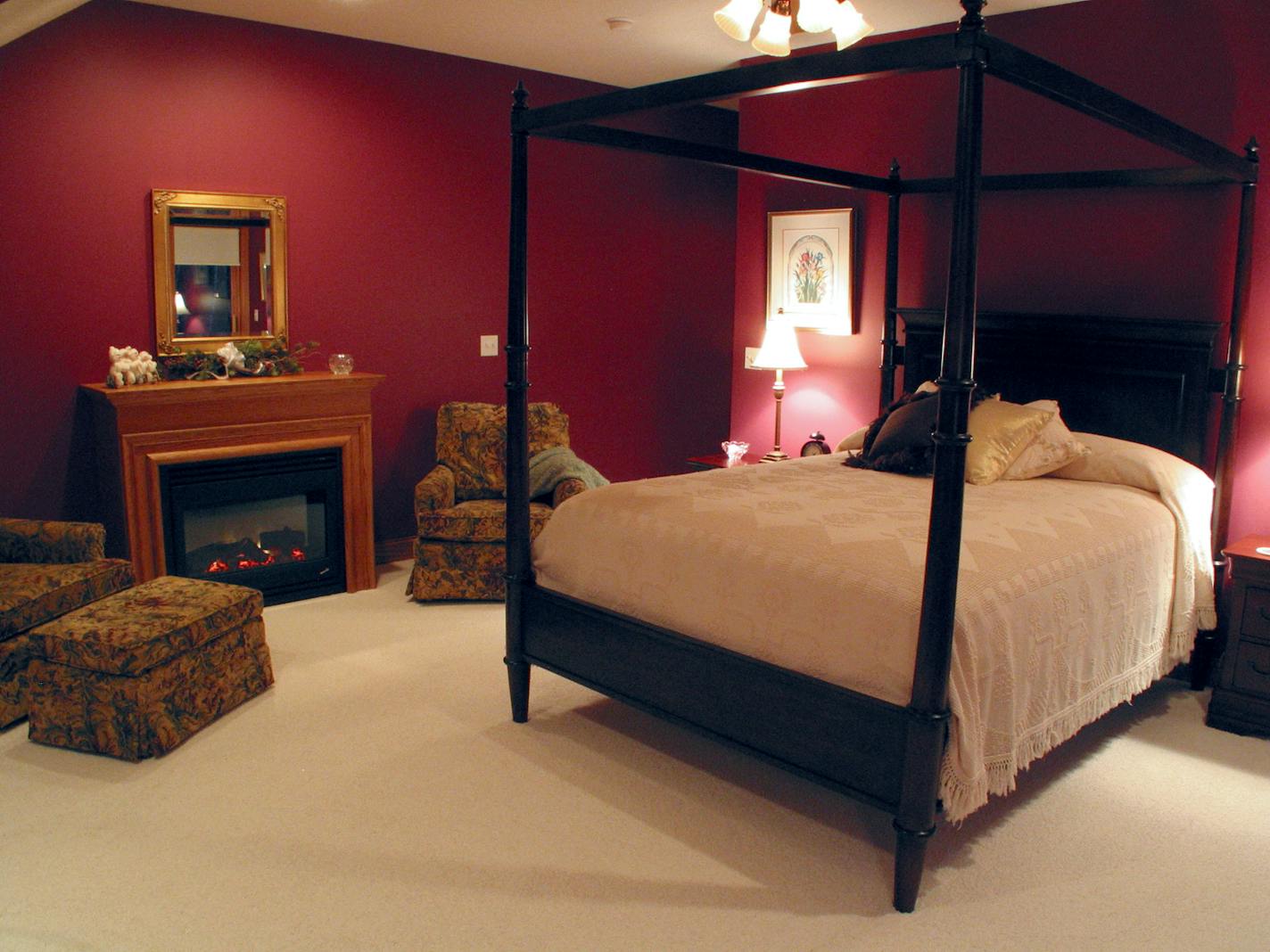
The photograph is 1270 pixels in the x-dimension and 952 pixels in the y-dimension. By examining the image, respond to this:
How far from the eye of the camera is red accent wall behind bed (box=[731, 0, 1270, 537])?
4.03m

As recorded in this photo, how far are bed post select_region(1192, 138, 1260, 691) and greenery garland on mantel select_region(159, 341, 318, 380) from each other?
3907mm

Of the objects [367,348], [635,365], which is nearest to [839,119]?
[635,365]

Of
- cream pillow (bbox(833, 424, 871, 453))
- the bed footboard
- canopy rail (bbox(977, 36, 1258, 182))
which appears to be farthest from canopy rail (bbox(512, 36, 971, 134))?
cream pillow (bbox(833, 424, 871, 453))

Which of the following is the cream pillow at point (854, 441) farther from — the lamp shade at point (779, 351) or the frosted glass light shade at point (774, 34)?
the frosted glass light shade at point (774, 34)

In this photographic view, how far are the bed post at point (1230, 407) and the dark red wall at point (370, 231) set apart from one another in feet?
11.5

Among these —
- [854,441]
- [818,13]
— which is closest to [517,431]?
[818,13]

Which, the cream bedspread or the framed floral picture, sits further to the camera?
the framed floral picture

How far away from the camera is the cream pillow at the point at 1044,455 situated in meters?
3.95

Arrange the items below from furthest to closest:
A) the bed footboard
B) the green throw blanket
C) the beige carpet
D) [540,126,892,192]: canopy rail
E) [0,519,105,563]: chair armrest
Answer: the green throw blanket, [0,519,105,563]: chair armrest, [540,126,892,192]: canopy rail, the bed footboard, the beige carpet

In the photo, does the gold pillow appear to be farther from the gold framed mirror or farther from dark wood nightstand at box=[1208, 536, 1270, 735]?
the gold framed mirror

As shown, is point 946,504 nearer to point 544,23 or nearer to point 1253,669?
point 1253,669

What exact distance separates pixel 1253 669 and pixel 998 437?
3.73 ft

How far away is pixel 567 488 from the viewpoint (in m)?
5.02

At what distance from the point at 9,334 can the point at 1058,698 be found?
4.25 m
